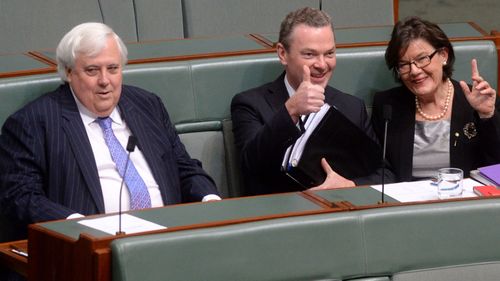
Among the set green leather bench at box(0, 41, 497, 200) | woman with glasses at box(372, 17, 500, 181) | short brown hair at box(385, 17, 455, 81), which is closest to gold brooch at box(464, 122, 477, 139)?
woman with glasses at box(372, 17, 500, 181)

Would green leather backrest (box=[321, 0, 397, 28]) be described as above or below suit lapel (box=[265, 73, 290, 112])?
above

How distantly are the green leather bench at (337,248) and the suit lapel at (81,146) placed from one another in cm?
53

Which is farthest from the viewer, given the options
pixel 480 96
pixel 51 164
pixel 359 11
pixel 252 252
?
pixel 359 11

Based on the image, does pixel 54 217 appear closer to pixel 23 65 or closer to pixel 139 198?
pixel 139 198

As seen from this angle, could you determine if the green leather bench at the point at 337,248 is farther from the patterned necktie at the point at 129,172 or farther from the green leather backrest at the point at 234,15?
the green leather backrest at the point at 234,15

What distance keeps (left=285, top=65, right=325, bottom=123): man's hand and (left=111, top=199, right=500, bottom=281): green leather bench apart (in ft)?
1.71

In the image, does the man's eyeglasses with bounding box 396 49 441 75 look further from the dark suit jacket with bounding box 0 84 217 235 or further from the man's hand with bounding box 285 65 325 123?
the dark suit jacket with bounding box 0 84 217 235

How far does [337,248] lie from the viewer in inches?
53.5

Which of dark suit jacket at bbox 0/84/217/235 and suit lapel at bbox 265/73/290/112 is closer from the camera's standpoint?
dark suit jacket at bbox 0/84/217/235

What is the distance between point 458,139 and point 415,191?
488mm

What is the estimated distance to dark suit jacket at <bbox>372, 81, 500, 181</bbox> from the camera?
6.75 ft

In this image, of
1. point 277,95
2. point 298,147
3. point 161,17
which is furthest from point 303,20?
point 161,17

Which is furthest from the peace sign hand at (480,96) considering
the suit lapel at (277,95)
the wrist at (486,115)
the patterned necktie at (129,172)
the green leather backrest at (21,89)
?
the green leather backrest at (21,89)

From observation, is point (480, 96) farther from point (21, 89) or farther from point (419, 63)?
point (21, 89)
